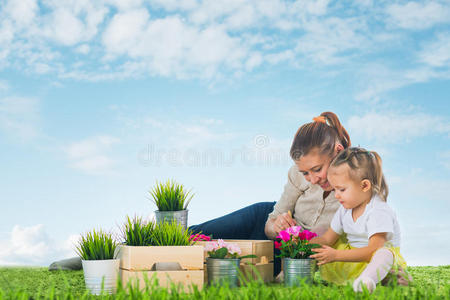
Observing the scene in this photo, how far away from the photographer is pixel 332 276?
11.6 ft

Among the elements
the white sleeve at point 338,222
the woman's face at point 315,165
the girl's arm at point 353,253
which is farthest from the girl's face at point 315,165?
the girl's arm at point 353,253

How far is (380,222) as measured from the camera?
10.6ft

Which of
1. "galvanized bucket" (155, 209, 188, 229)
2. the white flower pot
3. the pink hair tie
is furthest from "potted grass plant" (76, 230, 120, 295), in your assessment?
the pink hair tie

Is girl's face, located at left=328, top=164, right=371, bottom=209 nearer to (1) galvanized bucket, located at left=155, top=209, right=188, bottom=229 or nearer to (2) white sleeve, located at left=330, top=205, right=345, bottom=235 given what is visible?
(2) white sleeve, located at left=330, top=205, right=345, bottom=235

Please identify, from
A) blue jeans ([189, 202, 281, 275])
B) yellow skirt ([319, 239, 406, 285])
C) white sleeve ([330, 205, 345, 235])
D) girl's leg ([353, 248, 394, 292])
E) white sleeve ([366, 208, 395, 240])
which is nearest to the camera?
girl's leg ([353, 248, 394, 292])

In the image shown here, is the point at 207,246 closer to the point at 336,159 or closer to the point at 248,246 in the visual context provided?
the point at 248,246

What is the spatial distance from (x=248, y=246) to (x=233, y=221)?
906 mm

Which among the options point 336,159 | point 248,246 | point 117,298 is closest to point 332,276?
point 248,246

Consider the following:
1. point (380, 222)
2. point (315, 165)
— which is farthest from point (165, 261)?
point (380, 222)

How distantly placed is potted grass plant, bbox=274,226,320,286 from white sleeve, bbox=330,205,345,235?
34cm

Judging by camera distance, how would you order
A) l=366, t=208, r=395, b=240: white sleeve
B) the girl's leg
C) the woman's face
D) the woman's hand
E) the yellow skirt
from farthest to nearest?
1. the woman's hand
2. the woman's face
3. the yellow skirt
4. l=366, t=208, r=395, b=240: white sleeve
5. the girl's leg

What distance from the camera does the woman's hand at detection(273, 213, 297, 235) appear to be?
12.4ft

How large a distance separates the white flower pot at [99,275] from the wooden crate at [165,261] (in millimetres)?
91

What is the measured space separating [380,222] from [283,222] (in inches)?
33.4
